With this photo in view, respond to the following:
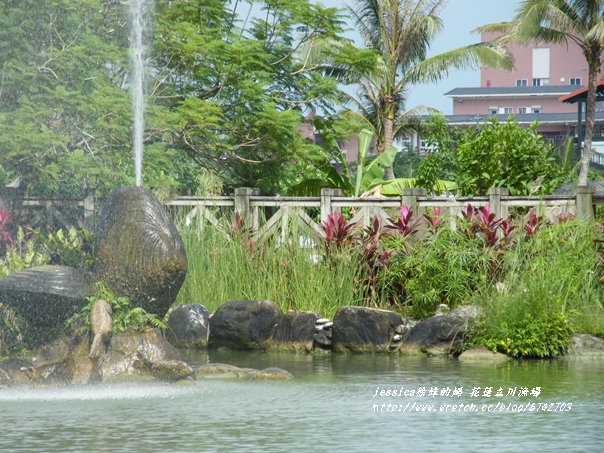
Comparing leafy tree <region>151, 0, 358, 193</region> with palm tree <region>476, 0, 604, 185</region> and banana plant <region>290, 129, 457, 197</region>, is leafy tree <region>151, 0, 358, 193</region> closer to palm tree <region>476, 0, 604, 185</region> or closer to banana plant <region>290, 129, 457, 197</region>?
banana plant <region>290, 129, 457, 197</region>

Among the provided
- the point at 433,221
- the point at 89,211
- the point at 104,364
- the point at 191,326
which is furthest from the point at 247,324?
the point at 89,211

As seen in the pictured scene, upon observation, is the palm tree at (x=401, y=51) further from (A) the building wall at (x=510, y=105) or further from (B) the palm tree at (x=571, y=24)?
(A) the building wall at (x=510, y=105)

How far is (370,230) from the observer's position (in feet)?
47.2

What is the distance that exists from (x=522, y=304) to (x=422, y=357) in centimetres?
143

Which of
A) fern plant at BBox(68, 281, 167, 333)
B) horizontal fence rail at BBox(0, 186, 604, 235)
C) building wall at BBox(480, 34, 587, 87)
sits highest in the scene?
building wall at BBox(480, 34, 587, 87)

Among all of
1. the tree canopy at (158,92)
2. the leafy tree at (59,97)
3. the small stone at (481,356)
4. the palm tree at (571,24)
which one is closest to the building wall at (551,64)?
the palm tree at (571,24)

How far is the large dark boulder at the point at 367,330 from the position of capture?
12695 millimetres

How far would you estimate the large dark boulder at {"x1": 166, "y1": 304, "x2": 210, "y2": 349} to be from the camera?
43.8 feet

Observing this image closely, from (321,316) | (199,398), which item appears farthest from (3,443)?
(321,316)

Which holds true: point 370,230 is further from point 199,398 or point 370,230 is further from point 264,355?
point 199,398

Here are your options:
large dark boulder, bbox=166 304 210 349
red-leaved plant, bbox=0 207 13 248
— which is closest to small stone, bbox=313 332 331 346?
large dark boulder, bbox=166 304 210 349

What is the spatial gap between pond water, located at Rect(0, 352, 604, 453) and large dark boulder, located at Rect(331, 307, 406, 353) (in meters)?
Result: 1.82

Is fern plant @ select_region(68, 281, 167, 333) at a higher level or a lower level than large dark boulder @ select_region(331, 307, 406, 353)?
higher

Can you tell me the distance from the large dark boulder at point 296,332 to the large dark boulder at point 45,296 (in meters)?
4.17
